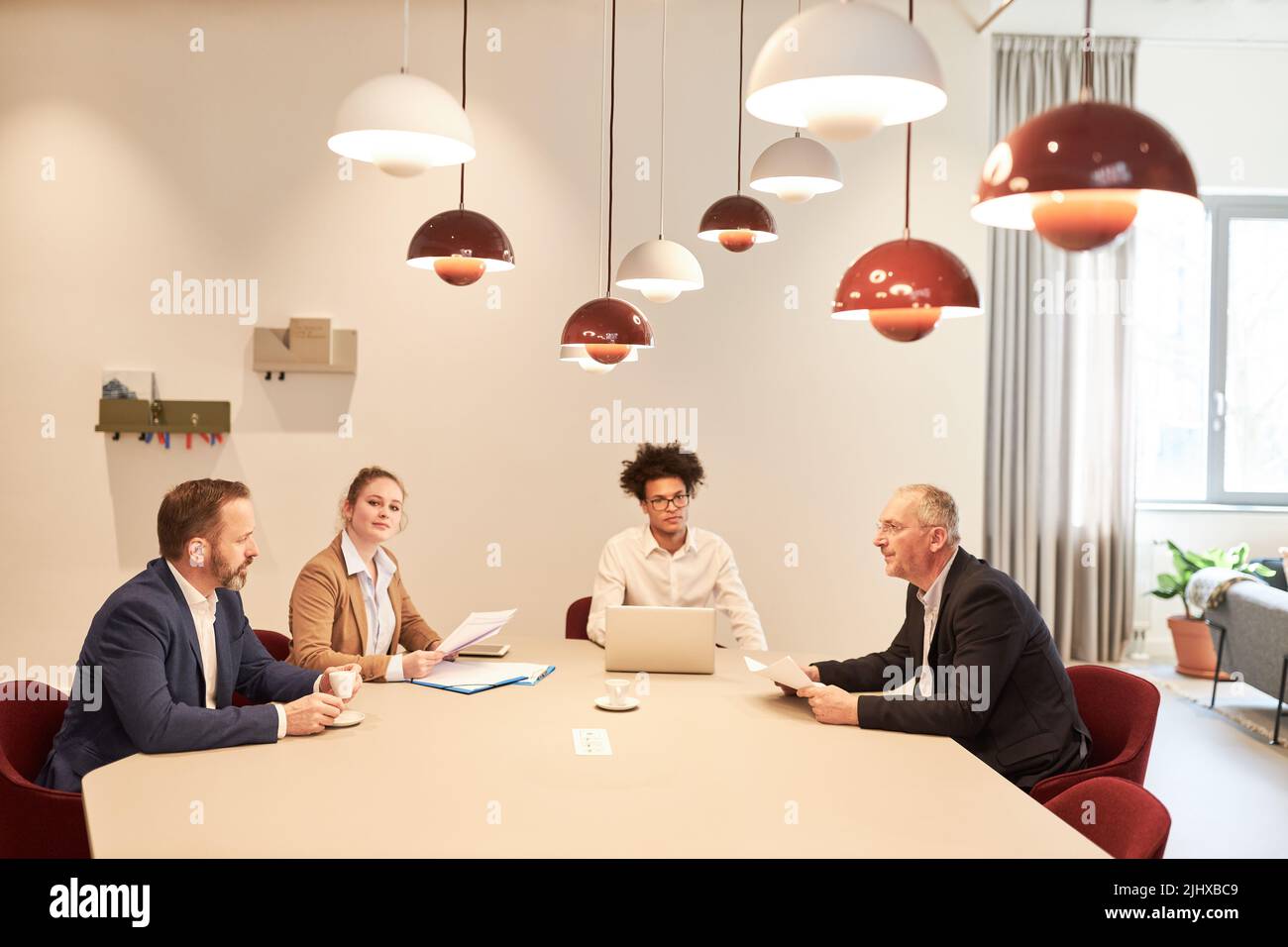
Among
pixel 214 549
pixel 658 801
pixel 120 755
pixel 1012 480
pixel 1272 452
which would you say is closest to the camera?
pixel 658 801

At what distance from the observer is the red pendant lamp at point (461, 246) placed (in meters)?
2.96

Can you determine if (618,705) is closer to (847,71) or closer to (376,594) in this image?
(376,594)

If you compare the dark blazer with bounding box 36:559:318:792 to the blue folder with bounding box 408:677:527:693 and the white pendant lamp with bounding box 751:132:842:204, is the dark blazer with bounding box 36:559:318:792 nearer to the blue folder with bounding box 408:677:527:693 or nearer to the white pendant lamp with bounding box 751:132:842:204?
the blue folder with bounding box 408:677:527:693

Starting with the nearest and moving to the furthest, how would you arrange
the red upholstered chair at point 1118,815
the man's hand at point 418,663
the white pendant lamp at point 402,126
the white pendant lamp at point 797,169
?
the red upholstered chair at point 1118,815 → the white pendant lamp at point 402,126 → the man's hand at point 418,663 → the white pendant lamp at point 797,169

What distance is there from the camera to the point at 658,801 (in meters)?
2.27

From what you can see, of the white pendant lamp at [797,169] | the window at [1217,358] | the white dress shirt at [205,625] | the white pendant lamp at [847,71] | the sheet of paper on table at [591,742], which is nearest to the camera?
the white pendant lamp at [847,71]

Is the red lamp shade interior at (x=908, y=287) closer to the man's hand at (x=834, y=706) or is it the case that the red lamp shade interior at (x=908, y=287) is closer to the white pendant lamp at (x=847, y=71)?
the white pendant lamp at (x=847, y=71)

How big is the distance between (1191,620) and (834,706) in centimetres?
505

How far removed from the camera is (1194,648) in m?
6.95

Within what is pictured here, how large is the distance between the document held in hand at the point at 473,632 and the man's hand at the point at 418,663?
45 mm

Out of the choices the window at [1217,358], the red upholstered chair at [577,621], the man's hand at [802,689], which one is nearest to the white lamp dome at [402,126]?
the man's hand at [802,689]
